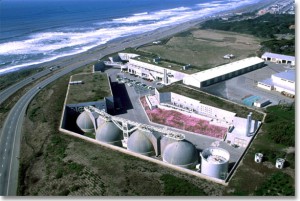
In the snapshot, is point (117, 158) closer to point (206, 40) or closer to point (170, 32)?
point (206, 40)

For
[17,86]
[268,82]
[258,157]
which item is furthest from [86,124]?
[268,82]

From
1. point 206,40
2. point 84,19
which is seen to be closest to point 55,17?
point 84,19

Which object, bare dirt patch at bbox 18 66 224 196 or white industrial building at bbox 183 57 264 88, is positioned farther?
white industrial building at bbox 183 57 264 88

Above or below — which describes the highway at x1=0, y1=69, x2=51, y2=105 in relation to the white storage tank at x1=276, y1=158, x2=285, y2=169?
above

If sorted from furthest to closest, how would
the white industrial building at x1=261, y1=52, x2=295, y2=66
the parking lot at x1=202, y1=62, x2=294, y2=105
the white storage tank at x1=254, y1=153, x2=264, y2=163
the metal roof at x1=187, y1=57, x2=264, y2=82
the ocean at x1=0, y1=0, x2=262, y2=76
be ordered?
the ocean at x1=0, y1=0, x2=262, y2=76 < the white industrial building at x1=261, y1=52, x2=295, y2=66 < the metal roof at x1=187, y1=57, x2=264, y2=82 < the parking lot at x1=202, y1=62, x2=294, y2=105 < the white storage tank at x1=254, y1=153, x2=264, y2=163

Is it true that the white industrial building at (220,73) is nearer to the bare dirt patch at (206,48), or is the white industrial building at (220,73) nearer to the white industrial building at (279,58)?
the white industrial building at (279,58)

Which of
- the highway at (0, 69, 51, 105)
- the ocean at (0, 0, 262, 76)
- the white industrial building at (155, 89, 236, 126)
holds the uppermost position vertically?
the ocean at (0, 0, 262, 76)

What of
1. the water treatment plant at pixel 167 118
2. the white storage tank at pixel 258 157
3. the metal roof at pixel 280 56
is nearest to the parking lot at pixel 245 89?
the water treatment plant at pixel 167 118

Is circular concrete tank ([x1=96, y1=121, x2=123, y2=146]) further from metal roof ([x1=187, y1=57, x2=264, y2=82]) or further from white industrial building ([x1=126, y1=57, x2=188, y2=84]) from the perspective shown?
white industrial building ([x1=126, y1=57, x2=188, y2=84])

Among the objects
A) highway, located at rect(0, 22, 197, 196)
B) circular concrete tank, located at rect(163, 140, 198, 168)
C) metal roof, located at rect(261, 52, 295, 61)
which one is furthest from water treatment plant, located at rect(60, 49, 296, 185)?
highway, located at rect(0, 22, 197, 196)
